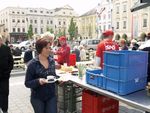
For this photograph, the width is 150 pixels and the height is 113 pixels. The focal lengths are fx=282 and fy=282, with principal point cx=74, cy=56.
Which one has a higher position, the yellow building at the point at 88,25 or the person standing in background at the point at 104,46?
the yellow building at the point at 88,25

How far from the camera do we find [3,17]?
93062 millimetres

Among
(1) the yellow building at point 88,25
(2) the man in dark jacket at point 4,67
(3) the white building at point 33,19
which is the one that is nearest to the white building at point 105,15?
(1) the yellow building at point 88,25

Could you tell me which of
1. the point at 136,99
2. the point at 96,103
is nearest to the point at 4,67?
the point at 96,103

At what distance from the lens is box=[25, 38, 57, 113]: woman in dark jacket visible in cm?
394

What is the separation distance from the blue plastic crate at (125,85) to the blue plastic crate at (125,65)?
0.05 m

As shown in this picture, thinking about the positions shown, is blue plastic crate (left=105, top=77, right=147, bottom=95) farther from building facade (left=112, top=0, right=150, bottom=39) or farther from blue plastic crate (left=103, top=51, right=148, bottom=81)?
building facade (left=112, top=0, right=150, bottom=39)

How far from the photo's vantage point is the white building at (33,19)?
3423 inches

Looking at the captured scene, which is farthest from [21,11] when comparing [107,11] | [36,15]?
[107,11]

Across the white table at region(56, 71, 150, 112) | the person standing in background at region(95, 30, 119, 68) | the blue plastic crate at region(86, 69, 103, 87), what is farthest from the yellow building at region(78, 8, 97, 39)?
the white table at region(56, 71, 150, 112)

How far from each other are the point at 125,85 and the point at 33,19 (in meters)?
91.5

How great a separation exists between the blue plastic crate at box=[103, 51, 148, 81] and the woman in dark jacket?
827 millimetres

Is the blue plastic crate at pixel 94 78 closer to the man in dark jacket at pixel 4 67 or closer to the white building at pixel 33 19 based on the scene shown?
the man in dark jacket at pixel 4 67

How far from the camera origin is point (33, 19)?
93125 mm

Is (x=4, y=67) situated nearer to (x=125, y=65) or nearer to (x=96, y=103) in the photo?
(x=96, y=103)
